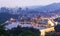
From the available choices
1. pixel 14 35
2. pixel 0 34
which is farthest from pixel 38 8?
pixel 0 34

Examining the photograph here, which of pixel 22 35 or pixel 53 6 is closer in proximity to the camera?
pixel 22 35

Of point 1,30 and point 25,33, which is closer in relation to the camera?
point 1,30

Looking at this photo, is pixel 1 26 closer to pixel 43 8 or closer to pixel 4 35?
pixel 4 35

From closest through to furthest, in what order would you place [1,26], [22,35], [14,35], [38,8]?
[1,26] → [22,35] → [14,35] → [38,8]

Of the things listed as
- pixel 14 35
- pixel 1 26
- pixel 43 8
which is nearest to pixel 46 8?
pixel 43 8

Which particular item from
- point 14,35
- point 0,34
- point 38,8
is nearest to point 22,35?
point 14,35

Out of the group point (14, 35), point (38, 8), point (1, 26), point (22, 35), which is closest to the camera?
point (1, 26)

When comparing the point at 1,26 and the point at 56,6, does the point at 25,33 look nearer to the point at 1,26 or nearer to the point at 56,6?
the point at 1,26

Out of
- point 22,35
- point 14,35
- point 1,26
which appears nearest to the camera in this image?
point 1,26

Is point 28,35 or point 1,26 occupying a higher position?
point 1,26
